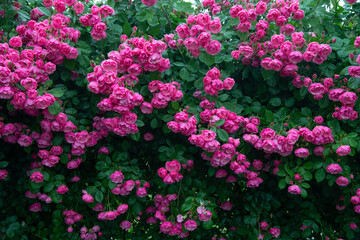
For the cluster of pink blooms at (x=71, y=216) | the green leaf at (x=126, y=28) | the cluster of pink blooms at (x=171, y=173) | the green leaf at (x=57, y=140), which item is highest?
the green leaf at (x=126, y=28)

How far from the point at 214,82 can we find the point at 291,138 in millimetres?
504

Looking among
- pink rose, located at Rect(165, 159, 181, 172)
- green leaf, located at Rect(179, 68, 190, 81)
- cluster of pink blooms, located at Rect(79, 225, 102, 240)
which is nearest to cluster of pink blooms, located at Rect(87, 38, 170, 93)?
green leaf, located at Rect(179, 68, 190, 81)

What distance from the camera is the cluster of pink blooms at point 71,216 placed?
1.94m

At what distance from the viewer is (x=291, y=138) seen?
164 cm

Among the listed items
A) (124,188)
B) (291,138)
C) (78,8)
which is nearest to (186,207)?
(124,188)

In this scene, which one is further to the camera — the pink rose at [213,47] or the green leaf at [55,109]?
the pink rose at [213,47]

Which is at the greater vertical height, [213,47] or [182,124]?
[213,47]

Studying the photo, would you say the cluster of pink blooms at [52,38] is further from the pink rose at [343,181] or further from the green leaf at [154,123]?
the pink rose at [343,181]

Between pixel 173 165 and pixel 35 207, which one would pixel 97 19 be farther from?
pixel 35 207

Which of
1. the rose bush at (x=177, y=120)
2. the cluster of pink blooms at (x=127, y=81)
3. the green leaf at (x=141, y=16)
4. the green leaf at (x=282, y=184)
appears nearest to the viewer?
the cluster of pink blooms at (x=127, y=81)

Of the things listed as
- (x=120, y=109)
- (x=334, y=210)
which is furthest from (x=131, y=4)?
(x=334, y=210)

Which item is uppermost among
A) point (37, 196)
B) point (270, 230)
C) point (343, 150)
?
point (343, 150)

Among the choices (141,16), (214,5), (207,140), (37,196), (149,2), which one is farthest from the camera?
(214,5)

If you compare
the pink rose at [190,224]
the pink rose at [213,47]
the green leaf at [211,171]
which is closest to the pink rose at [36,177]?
the pink rose at [190,224]
